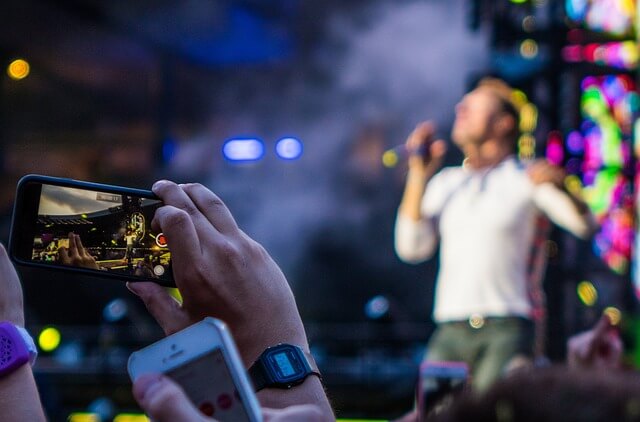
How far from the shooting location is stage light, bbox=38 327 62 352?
280 inches

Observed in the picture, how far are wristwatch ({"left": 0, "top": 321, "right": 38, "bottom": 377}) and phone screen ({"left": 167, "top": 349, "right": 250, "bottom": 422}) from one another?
11.3 inches

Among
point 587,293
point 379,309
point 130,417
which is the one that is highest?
point 587,293

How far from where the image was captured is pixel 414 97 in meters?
6.80

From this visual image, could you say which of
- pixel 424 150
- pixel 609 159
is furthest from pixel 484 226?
pixel 609 159

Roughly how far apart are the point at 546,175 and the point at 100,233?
9.16ft

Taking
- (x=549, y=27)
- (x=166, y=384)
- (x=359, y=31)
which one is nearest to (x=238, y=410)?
(x=166, y=384)

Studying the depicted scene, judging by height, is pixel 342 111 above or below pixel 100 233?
above

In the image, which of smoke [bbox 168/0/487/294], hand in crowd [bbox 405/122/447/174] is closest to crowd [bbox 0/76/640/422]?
hand in crowd [bbox 405/122/447/174]

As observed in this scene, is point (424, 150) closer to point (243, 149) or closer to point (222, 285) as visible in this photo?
point (222, 285)

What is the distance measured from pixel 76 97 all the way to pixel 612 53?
3874 millimetres

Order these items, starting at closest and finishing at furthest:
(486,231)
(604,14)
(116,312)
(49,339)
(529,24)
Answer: (486,231), (529,24), (604,14), (116,312), (49,339)

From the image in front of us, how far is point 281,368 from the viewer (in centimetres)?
83

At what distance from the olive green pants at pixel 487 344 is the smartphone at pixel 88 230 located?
247cm

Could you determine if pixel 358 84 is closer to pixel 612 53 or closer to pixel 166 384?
pixel 612 53
